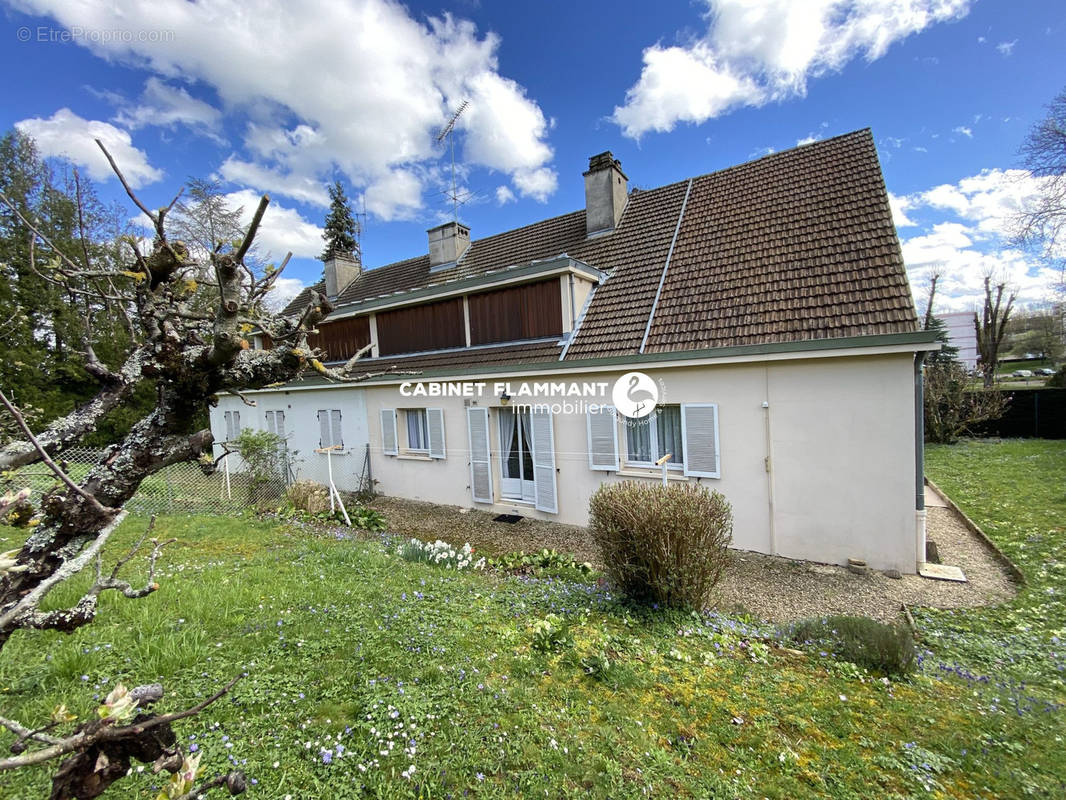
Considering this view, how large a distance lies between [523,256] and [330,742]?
36.2 feet

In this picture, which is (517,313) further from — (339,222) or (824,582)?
(339,222)

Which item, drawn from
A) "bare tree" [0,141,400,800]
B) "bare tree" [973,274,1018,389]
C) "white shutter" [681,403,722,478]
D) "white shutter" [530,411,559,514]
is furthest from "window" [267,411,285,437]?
"bare tree" [973,274,1018,389]

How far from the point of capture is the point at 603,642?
4027 millimetres

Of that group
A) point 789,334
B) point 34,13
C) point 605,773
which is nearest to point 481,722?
point 605,773

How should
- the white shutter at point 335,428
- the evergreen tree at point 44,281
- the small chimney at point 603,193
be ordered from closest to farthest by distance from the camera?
1. the small chimney at point 603,193
2. the white shutter at point 335,428
3. the evergreen tree at point 44,281

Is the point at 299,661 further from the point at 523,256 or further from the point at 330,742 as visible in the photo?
the point at 523,256

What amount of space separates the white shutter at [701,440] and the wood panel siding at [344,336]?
913 cm

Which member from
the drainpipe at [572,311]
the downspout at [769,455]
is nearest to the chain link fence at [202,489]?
the drainpipe at [572,311]

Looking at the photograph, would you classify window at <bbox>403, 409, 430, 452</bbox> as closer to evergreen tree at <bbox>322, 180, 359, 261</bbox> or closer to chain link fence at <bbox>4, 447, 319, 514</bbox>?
chain link fence at <bbox>4, 447, 319, 514</bbox>

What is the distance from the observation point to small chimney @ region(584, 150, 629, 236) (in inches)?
434

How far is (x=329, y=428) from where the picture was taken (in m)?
12.7

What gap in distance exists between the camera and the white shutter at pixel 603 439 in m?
8.11

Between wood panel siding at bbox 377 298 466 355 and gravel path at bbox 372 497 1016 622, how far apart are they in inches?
191

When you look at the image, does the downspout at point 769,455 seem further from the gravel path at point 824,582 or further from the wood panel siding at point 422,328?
the wood panel siding at point 422,328
